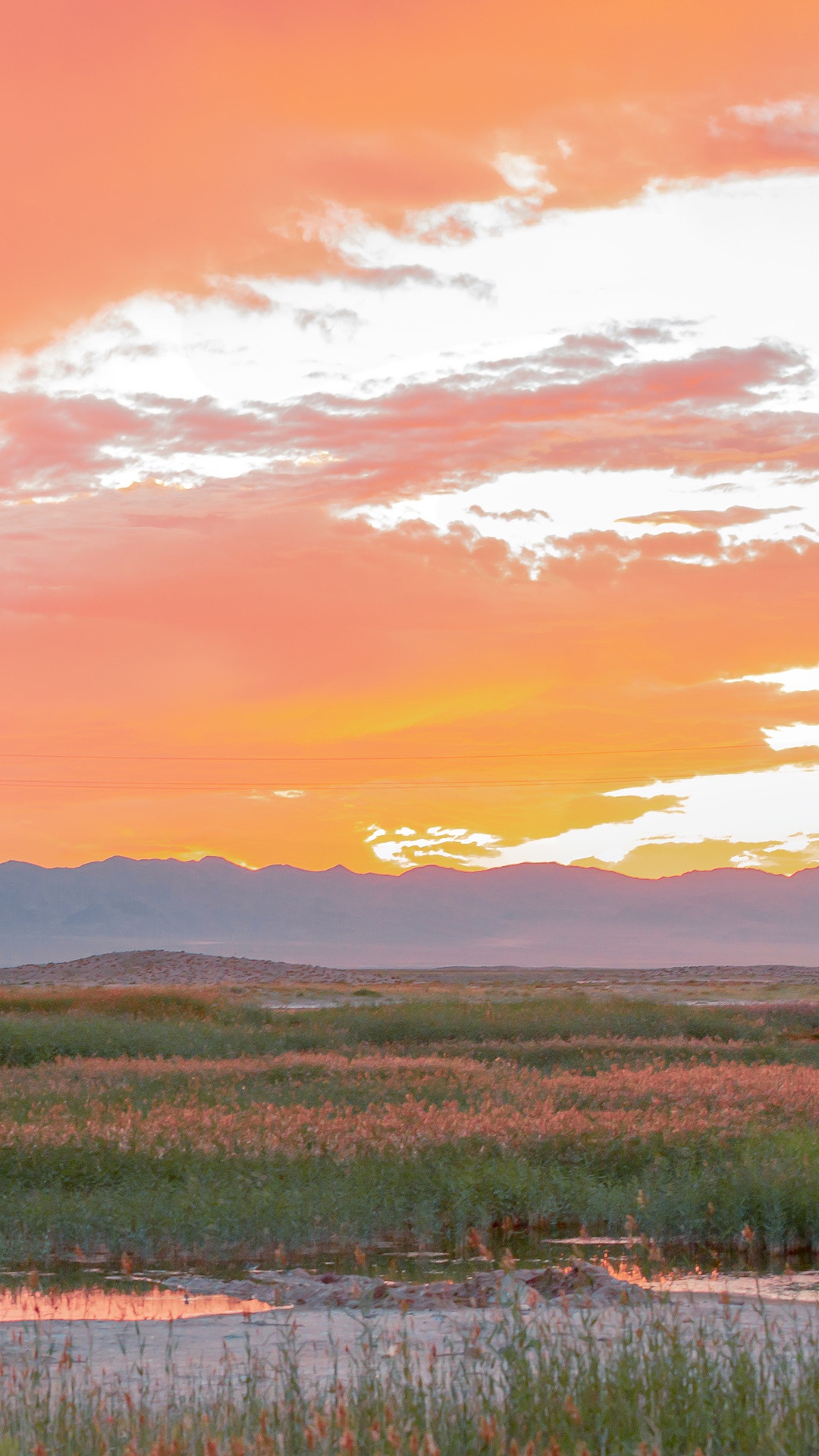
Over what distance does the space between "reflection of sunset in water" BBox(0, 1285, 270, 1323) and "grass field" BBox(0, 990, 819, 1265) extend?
4.90 ft

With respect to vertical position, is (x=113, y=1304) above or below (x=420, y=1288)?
below

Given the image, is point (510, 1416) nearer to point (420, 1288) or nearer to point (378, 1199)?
point (420, 1288)

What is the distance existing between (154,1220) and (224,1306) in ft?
9.19

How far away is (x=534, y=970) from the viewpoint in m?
99.4

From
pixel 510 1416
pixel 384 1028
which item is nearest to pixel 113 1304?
pixel 510 1416

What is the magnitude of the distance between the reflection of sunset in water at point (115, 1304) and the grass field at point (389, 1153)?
1.49 meters

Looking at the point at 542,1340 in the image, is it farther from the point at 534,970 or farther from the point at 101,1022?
the point at 534,970

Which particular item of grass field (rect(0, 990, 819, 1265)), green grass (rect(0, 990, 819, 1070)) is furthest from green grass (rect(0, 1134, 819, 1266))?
green grass (rect(0, 990, 819, 1070))

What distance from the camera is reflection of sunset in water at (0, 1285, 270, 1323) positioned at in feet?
35.7

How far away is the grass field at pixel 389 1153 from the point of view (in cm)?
1364

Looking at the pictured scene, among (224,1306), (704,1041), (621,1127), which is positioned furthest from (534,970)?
(224,1306)

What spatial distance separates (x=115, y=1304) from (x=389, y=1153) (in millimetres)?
5151

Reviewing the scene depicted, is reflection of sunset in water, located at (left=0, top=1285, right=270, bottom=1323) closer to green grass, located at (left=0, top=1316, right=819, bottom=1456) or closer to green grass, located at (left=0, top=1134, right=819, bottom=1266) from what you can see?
green grass, located at (left=0, top=1134, right=819, bottom=1266)

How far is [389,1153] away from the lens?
628 inches
